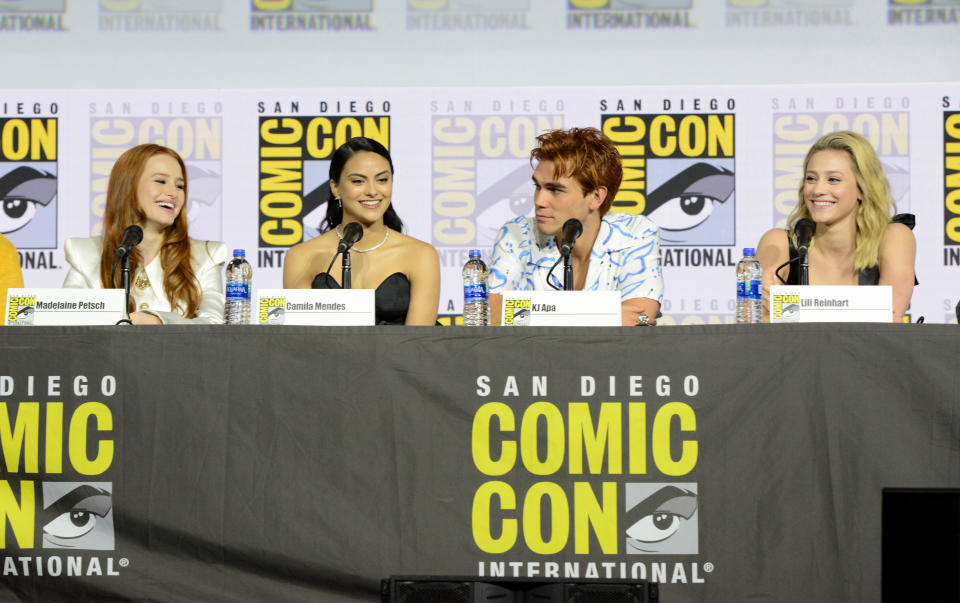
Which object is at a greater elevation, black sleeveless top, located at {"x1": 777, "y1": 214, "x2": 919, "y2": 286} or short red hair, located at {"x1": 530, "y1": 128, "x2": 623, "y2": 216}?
short red hair, located at {"x1": 530, "y1": 128, "x2": 623, "y2": 216}

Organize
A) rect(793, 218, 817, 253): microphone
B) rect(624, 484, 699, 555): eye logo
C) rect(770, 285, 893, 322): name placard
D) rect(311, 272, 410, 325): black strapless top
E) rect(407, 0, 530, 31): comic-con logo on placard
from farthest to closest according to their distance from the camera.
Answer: rect(407, 0, 530, 31): comic-con logo on placard, rect(311, 272, 410, 325): black strapless top, rect(793, 218, 817, 253): microphone, rect(770, 285, 893, 322): name placard, rect(624, 484, 699, 555): eye logo

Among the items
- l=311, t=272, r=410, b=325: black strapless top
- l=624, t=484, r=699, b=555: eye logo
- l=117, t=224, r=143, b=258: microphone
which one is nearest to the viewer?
l=624, t=484, r=699, b=555: eye logo

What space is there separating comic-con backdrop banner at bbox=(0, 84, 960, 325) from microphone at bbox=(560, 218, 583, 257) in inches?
61.2

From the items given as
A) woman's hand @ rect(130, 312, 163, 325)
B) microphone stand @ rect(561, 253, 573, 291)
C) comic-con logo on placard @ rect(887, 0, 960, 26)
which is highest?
comic-con logo on placard @ rect(887, 0, 960, 26)

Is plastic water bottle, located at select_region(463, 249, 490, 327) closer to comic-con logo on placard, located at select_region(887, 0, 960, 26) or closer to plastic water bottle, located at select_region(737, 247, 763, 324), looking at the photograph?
plastic water bottle, located at select_region(737, 247, 763, 324)

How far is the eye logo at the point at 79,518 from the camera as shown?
218cm

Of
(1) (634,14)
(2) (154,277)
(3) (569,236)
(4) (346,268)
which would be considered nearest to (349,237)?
(4) (346,268)

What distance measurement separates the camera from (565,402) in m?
2.18

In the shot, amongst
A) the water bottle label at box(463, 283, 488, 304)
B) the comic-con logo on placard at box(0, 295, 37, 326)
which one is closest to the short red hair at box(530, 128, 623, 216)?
the water bottle label at box(463, 283, 488, 304)

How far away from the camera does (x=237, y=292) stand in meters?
2.67

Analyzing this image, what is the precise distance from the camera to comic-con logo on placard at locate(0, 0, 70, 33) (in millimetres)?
4078

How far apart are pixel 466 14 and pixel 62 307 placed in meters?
2.27

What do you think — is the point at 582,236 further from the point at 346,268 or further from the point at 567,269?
the point at 346,268

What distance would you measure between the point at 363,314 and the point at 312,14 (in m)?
2.18
